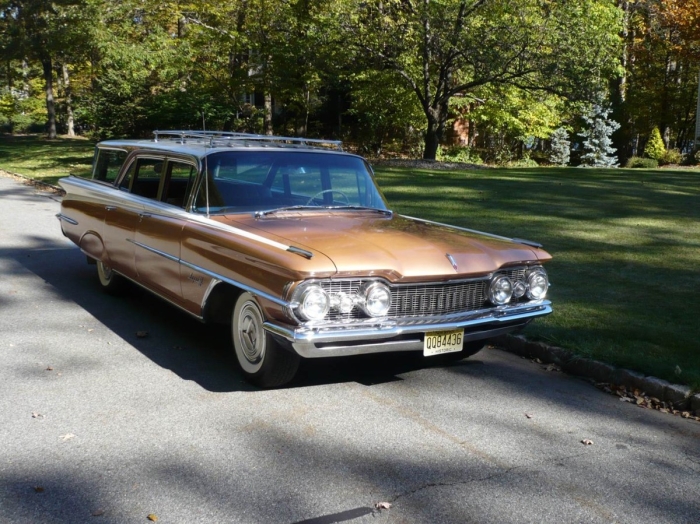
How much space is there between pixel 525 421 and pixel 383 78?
23.5m

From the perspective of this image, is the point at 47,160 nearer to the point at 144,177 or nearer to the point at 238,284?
the point at 144,177

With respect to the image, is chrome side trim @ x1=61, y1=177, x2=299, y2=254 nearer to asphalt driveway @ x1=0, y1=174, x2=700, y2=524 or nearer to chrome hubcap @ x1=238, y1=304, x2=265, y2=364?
chrome hubcap @ x1=238, y1=304, x2=265, y2=364

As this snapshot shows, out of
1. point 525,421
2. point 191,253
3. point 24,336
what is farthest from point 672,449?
point 24,336

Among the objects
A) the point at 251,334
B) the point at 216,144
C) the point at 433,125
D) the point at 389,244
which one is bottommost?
the point at 251,334

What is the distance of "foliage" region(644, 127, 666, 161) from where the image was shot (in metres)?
35.7

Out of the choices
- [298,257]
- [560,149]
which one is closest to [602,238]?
[298,257]

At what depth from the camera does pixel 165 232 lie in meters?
6.38

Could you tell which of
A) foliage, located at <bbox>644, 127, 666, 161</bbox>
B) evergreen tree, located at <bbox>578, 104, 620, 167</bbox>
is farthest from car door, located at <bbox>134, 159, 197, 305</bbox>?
evergreen tree, located at <bbox>578, 104, 620, 167</bbox>

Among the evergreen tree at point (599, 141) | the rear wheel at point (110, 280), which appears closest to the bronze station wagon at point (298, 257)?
the rear wheel at point (110, 280)

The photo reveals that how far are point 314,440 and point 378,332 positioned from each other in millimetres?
820

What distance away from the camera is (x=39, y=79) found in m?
57.7

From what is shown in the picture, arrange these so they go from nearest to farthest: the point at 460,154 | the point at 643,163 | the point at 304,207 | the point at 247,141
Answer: the point at 304,207
the point at 247,141
the point at 643,163
the point at 460,154

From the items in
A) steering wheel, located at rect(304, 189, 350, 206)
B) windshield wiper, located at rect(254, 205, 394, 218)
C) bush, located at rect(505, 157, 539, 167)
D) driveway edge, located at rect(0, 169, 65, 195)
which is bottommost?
driveway edge, located at rect(0, 169, 65, 195)

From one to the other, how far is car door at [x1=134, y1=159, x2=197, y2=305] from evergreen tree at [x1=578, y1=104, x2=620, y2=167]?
1292 inches
